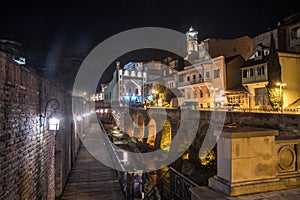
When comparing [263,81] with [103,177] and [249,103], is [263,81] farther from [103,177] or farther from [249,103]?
[103,177]

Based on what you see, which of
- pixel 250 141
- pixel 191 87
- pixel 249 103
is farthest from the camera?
pixel 191 87

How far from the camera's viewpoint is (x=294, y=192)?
413 cm

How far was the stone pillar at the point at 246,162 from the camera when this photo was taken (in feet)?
13.1

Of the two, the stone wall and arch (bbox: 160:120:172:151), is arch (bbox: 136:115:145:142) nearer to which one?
arch (bbox: 160:120:172:151)

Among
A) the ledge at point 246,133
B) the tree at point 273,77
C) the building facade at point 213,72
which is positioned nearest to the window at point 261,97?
the tree at point 273,77

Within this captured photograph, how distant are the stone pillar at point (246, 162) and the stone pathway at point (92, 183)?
8.17 metres

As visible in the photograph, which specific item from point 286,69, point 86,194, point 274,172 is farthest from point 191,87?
point 274,172

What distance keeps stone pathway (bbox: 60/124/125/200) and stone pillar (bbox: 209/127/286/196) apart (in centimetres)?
817

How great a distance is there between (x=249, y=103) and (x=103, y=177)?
2142 cm

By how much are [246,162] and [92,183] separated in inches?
424

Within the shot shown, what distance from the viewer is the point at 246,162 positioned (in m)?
4.07

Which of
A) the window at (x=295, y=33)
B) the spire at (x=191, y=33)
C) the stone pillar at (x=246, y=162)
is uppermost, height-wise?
the spire at (x=191, y=33)

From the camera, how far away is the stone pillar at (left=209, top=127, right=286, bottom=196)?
398 centimetres

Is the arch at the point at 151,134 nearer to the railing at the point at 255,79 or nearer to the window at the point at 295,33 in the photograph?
the railing at the point at 255,79
